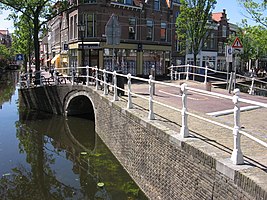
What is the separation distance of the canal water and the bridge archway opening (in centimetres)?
189

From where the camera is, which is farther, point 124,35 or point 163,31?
point 163,31

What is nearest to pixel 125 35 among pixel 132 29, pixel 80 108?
pixel 132 29

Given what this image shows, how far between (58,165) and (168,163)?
5.30 m

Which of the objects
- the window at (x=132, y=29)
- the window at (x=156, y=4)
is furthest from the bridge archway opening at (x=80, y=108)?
the window at (x=156, y=4)

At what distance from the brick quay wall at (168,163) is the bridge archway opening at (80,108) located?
22.2 feet

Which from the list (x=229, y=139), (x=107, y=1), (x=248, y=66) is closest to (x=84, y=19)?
(x=107, y=1)

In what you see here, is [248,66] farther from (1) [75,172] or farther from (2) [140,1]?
(1) [75,172]

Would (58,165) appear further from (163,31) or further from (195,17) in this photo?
(163,31)

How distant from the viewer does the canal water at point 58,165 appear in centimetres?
814

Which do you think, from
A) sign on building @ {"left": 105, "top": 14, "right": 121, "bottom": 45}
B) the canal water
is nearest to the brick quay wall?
the canal water

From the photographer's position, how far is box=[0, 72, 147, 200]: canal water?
320 inches

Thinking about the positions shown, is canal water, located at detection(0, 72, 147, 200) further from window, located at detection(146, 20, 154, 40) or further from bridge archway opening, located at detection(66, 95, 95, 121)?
window, located at detection(146, 20, 154, 40)

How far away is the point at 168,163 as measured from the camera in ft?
20.5

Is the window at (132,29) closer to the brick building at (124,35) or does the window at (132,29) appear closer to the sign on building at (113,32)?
the brick building at (124,35)
